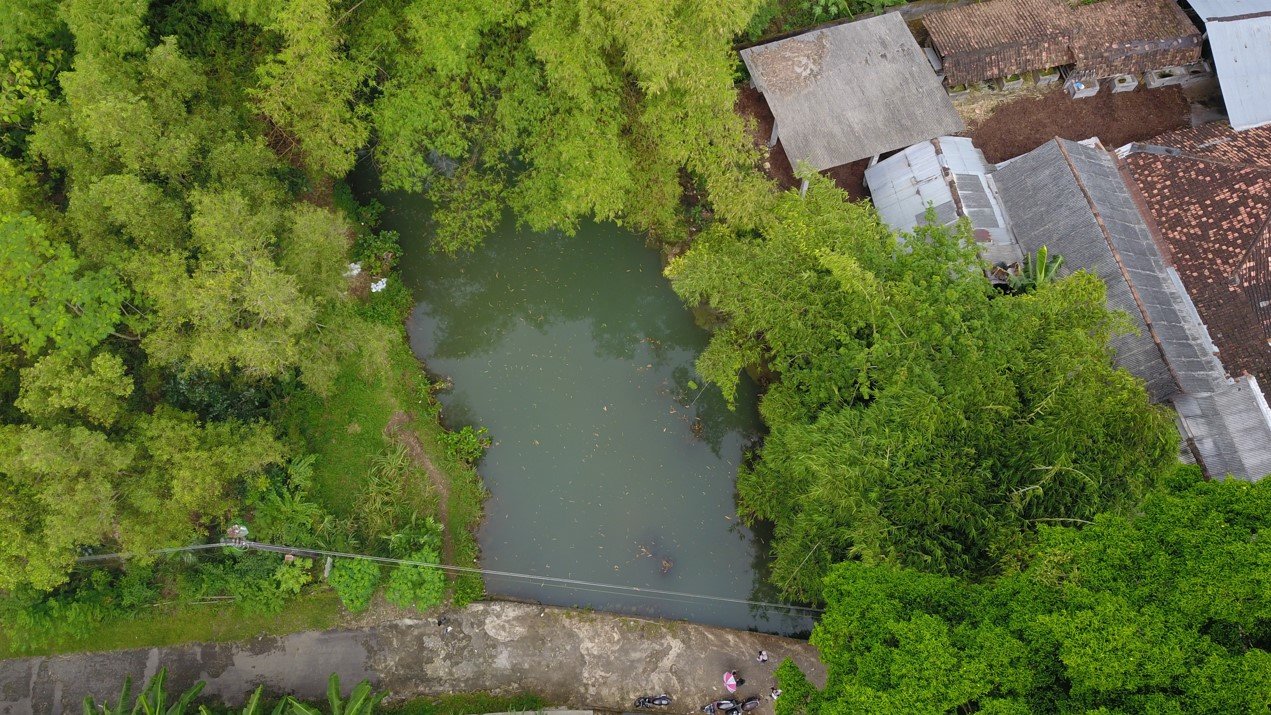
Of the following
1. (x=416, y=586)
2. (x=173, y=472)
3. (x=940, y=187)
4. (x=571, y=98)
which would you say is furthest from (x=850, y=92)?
(x=173, y=472)

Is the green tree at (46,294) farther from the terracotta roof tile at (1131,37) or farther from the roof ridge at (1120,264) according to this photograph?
the terracotta roof tile at (1131,37)

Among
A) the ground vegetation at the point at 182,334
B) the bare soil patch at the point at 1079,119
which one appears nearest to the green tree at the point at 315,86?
the ground vegetation at the point at 182,334

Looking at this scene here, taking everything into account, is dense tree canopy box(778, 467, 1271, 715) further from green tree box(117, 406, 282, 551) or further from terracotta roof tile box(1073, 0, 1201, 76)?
terracotta roof tile box(1073, 0, 1201, 76)

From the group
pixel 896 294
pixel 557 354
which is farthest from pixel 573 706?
pixel 896 294

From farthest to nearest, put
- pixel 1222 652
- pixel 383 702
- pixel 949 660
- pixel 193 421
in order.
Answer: pixel 383 702
pixel 193 421
pixel 949 660
pixel 1222 652

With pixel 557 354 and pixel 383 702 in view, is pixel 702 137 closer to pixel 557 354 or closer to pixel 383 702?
pixel 557 354

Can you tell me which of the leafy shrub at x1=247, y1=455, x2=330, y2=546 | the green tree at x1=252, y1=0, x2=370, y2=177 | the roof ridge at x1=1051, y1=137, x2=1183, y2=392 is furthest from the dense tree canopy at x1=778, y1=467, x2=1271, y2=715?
the green tree at x1=252, y1=0, x2=370, y2=177
